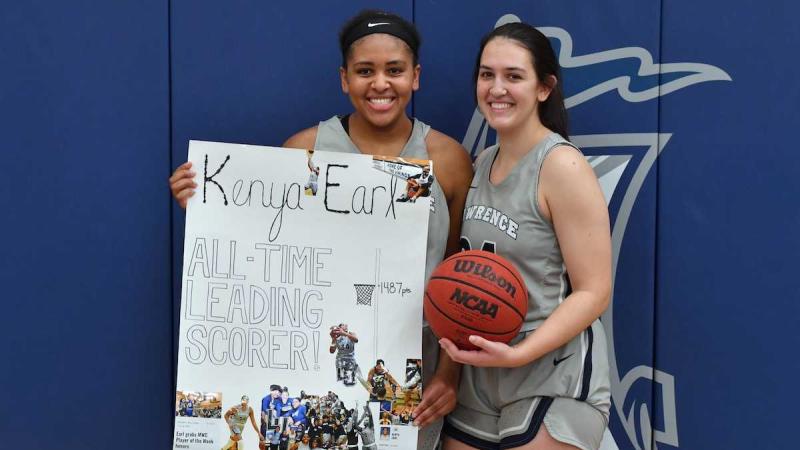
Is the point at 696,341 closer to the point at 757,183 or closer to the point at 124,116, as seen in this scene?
the point at 757,183

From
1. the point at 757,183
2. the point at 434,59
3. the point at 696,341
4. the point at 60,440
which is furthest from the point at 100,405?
the point at 757,183

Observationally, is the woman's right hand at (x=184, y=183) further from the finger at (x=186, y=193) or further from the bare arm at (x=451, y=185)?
the bare arm at (x=451, y=185)

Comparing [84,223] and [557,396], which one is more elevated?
[84,223]

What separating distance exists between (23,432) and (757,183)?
2.31 metres

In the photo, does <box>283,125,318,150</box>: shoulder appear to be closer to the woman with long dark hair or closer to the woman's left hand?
the woman with long dark hair

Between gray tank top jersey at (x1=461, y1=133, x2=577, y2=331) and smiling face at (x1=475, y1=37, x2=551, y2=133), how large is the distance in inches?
3.5

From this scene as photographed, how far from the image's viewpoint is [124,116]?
259cm

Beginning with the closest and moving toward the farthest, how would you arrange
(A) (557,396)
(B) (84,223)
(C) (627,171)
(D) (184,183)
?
(A) (557,396) → (D) (184,183) → (C) (627,171) → (B) (84,223)

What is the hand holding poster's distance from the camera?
6.82ft

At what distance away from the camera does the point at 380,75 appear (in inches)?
84.6

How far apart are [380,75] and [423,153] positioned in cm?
26

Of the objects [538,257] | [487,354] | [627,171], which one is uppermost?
[627,171]

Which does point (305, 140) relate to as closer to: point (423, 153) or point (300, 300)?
point (423, 153)

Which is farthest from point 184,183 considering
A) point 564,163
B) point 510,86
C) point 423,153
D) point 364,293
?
point 564,163
